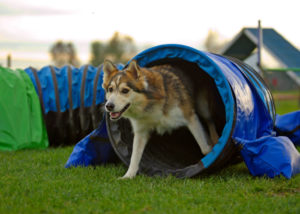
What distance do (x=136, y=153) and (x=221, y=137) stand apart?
120 cm

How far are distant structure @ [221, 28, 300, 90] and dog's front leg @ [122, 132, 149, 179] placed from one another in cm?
780

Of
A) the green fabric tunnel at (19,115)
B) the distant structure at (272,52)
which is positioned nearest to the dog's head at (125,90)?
the green fabric tunnel at (19,115)

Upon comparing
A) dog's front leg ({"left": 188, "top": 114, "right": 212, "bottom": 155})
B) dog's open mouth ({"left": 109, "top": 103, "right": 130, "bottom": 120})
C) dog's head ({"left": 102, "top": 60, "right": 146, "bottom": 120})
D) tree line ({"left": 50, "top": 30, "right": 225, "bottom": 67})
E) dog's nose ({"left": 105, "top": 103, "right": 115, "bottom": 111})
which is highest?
dog's head ({"left": 102, "top": 60, "right": 146, "bottom": 120})

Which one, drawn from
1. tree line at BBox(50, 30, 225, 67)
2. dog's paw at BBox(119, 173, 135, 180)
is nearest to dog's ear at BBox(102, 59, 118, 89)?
dog's paw at BBox(119, 173, 135, 180)

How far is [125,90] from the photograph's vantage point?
4.71m

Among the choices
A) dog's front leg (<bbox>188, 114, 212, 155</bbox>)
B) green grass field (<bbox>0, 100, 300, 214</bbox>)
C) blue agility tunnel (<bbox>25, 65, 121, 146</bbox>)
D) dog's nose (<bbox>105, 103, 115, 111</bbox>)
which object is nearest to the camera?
green grass field (<bbox>0, 100, 300, 214</bbox>)

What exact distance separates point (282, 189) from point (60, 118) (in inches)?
194

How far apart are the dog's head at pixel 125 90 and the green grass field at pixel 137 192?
0.88 metres

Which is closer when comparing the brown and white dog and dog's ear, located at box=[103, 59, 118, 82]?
the brown and white dog

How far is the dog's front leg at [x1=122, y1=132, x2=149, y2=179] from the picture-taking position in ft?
16.1

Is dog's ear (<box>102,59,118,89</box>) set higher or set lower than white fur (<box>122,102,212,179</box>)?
higher

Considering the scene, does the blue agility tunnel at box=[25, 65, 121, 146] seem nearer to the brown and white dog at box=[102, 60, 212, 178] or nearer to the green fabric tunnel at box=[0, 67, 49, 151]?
the green fabric tunnel at box=[0, 67, 49, 151]

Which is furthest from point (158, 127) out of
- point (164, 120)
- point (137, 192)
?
point (137, 192)

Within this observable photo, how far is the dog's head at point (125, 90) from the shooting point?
4.64 m
